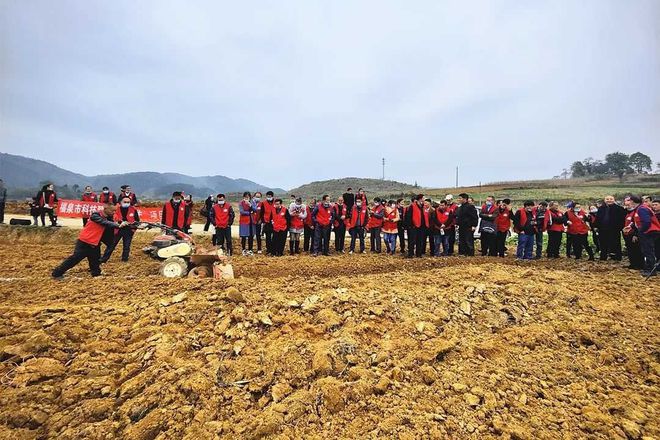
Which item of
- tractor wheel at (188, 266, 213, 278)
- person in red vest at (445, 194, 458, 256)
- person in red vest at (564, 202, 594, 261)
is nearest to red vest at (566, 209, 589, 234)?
person in red vest at (564, 202, 594, 261)

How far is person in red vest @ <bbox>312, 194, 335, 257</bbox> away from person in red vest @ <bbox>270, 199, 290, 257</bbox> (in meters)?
0.85

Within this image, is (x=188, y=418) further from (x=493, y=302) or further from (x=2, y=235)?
(x=2, y=235)

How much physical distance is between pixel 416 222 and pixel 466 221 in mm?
1455

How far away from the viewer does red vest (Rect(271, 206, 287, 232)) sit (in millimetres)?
10445

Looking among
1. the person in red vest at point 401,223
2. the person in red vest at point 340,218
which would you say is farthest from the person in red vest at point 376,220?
the person in red vest at point 340,218

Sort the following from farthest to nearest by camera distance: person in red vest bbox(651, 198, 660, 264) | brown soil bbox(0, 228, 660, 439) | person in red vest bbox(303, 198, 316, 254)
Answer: person in red vest bbox(303, 198, 316, 254) < person in red vest bbox(651, 198, 660, 264) < brown soil bbox(0, 228, 660, 439)

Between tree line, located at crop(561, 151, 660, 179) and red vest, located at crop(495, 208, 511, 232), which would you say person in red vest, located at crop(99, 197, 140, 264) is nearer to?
red vest, located at crop(495, 208, 511, 232)

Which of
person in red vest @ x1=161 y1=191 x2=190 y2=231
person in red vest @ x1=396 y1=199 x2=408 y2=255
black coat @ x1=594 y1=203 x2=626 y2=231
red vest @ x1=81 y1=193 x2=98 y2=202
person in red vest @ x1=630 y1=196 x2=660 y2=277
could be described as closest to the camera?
person in red vest @ x1=630 y1=196 x2=660 y2=277

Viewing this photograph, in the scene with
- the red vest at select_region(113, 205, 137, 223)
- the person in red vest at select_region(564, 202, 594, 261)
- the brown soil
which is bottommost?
the brown soil

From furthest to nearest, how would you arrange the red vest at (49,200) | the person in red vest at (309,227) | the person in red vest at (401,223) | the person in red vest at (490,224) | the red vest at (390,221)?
the red vest at (49,200)
the person in red vest at (401,223)
the red vest at (390,221)
the person in red vest at (309,227)
the person in red vest at (490,224)

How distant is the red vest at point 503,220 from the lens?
1084cm

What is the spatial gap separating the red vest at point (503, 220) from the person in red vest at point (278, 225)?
6274mm

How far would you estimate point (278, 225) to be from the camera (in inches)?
414

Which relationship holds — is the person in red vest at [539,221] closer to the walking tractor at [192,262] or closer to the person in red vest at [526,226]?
the person in red vest at [526,226]
